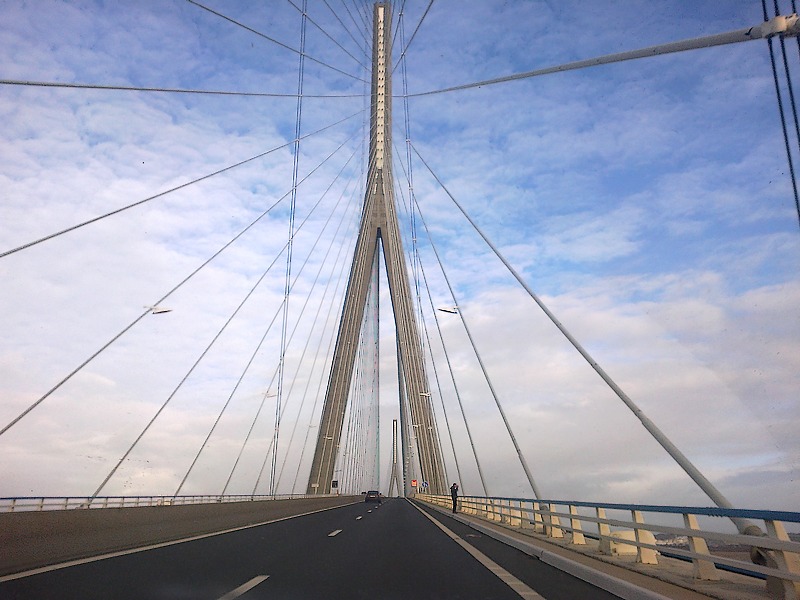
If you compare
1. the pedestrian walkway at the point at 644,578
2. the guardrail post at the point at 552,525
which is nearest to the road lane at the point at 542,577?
the pedestrian walkway at the point at 644,578

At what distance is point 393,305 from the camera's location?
48.0 m

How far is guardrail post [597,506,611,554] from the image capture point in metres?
10.1

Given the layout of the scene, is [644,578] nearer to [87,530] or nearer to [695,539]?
[695,539]

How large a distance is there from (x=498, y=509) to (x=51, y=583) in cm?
1672

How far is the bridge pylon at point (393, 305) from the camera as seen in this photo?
42.5 meters

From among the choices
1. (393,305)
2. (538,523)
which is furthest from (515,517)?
(393,305)

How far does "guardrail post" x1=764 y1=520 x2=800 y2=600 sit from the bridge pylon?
38.1 metres

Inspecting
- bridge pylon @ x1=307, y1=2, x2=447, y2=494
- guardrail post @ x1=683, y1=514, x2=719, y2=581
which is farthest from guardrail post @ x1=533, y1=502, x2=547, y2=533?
bridge pylon @ x1=307, y1=2, x2=447, y2=494

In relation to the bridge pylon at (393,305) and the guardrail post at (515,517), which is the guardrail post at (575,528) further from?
the bridge pylon at (393,305)

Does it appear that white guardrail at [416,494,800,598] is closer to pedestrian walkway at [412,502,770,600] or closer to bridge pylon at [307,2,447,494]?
pedestrian walkway at [412,502,770,600]

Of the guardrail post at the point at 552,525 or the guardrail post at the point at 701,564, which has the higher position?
the guardrail post at the point at 552,525

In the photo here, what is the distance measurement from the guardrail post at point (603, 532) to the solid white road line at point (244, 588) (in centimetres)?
524

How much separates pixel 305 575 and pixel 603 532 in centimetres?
484

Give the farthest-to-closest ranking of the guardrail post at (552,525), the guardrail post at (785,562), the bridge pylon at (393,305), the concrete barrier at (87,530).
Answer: the bridge pylon at (393,305) < the guardrail post at (552,525) < the concrete barrier at (87,530) < the guardrail post at (785,562)
